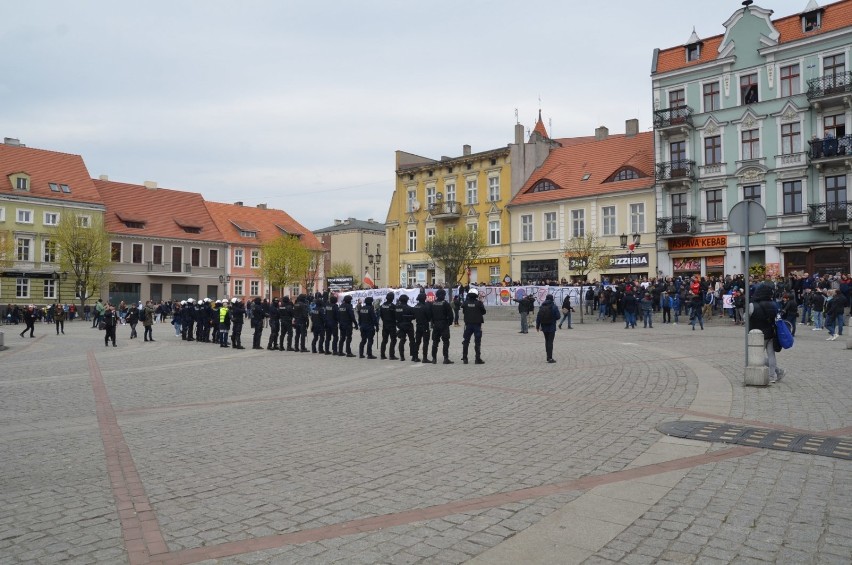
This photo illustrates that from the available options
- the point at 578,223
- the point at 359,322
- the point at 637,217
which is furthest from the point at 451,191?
the point at 359,322

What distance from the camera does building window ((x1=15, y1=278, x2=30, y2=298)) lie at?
184 feet

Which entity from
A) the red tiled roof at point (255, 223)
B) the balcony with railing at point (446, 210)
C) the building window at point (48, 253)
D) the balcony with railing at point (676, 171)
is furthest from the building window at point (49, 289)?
the balcony with railing at point (676, 171)

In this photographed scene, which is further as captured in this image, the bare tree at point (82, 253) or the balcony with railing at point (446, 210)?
the balcony with railing at point (446, 210)

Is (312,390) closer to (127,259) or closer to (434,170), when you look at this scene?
(434,170)

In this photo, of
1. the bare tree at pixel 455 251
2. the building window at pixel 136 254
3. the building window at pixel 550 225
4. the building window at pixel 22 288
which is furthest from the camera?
the building window at pixel 136 254

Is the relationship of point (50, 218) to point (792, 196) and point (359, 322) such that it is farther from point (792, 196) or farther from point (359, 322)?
point (792, 196)

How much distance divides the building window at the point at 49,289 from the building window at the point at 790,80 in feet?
187

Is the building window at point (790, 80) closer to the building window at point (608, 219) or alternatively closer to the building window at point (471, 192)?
the building window at point (608, 219)

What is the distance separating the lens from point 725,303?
28203 millimetres

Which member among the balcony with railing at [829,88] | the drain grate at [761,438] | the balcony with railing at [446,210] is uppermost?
the balcony with railing at [829,88]

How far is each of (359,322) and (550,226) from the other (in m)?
33.4

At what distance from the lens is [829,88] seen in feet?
118

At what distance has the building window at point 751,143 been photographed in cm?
3959

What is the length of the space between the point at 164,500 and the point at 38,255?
199 ft
